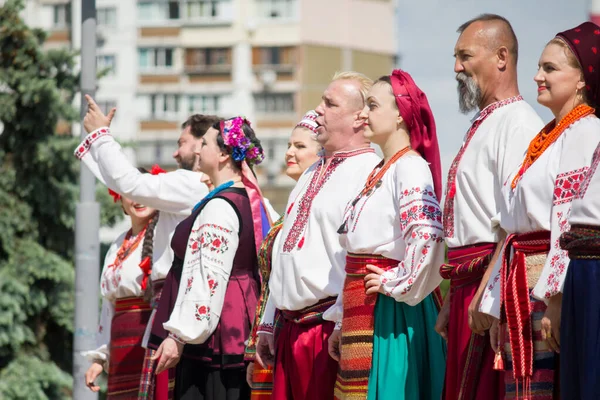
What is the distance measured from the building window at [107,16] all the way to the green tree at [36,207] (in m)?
44.2

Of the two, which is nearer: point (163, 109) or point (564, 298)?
point (564, 298)

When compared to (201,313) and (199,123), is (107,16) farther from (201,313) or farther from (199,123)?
(201,313)

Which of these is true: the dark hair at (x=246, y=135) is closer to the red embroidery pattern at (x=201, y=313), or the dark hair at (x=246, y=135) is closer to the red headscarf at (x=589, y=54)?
the red embroidery pattern at (x=201, y=313)

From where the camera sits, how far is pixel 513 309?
425cm

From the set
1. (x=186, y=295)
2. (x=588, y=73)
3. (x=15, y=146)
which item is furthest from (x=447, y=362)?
(x=15, y=146)

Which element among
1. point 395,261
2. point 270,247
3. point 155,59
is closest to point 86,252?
point 270,247

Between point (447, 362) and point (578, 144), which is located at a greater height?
point (578, 144)

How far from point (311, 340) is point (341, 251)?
45 cm

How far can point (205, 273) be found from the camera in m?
6.10

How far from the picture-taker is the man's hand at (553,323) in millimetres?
4023

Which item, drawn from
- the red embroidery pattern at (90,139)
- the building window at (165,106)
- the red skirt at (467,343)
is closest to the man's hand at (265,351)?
the red skirt at (467,343)

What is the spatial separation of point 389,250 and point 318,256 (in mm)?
497

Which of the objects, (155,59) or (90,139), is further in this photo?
(155,59)

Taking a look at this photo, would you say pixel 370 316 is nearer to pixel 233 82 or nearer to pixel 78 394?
pixel 78 394
